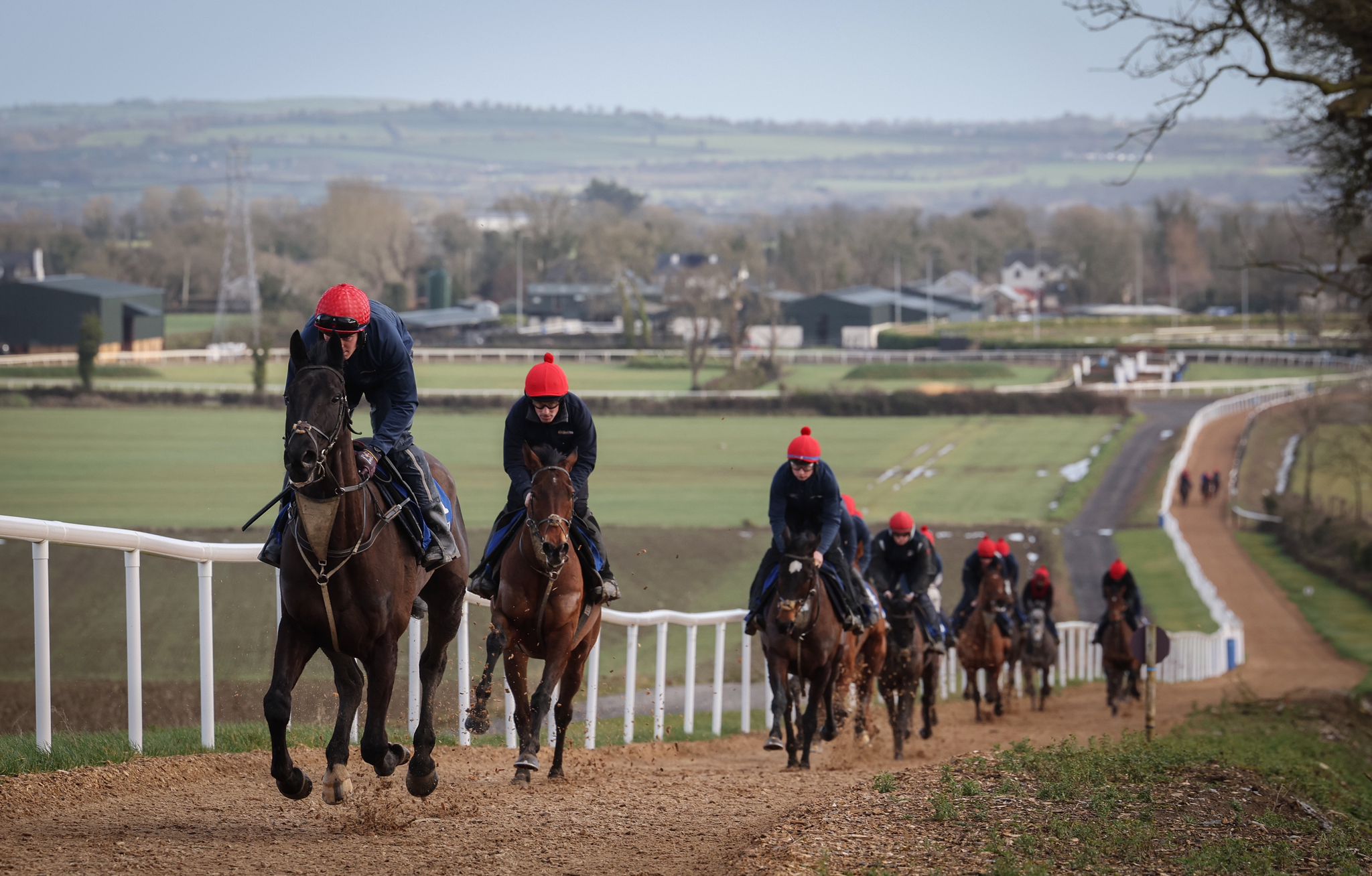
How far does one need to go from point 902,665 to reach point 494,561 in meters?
6.66

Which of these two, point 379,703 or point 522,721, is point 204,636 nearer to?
point 522,721

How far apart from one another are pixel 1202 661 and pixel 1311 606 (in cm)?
843

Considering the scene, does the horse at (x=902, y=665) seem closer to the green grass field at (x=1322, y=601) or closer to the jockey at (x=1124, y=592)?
the jockey at (x=1124, y=592)

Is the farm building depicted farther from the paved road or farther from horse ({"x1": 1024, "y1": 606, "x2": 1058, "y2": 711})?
horse ({"x1": 1024, "y1": 606, "x2": 1058, "y2": 711})

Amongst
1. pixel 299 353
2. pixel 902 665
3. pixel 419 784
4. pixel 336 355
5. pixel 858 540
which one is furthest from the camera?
pixel 902 665

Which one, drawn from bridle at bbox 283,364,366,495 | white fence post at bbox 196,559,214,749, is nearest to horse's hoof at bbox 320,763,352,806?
bridle at bbox 283,364,366,495

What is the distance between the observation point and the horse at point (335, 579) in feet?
22.3

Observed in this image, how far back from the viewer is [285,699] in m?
7.08

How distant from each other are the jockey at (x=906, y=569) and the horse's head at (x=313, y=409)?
9376 millimetres

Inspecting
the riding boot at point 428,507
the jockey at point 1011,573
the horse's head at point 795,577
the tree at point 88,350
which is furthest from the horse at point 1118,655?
the tree at point 88,350

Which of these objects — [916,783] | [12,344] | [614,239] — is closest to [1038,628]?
[916,783]

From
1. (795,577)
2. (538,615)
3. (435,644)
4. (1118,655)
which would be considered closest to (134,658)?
(435,644)

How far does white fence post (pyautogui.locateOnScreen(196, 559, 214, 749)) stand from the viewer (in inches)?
362

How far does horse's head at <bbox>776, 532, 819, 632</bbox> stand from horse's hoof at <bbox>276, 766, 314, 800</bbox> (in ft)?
17.3
